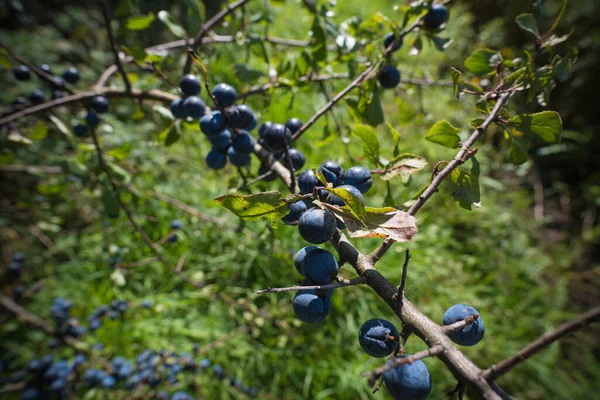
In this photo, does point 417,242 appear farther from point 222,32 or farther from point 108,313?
point 108,313

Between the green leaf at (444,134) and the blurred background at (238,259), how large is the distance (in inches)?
22.3

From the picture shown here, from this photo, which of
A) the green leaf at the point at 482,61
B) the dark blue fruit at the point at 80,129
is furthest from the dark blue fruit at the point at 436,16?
the dark blue fruit at the point at 80,129

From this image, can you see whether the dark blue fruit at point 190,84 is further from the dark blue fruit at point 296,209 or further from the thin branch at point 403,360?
the thin branch at point 403,360

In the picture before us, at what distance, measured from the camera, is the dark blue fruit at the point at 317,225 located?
60 cm

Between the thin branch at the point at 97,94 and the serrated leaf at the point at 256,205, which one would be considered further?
the thin branch at the point at 97,94

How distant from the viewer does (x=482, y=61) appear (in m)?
1.04

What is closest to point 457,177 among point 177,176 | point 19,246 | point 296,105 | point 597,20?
point 296,105

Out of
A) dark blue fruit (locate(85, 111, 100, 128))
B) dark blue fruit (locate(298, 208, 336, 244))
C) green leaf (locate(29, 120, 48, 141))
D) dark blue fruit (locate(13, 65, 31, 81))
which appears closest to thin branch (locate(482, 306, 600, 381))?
dark blue fruit (locate(298, 208, 336, 244))

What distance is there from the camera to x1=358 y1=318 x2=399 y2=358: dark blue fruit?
0.60 meters

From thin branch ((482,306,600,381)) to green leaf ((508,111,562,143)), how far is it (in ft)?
1.77

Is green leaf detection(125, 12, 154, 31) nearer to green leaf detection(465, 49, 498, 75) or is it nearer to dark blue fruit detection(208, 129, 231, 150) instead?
dark blue fruit detection(208, 129, 231, 150)

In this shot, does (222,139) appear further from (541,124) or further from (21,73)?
(21,73)

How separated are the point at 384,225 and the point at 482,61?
0.80 meters

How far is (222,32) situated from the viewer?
2127 millimetres
